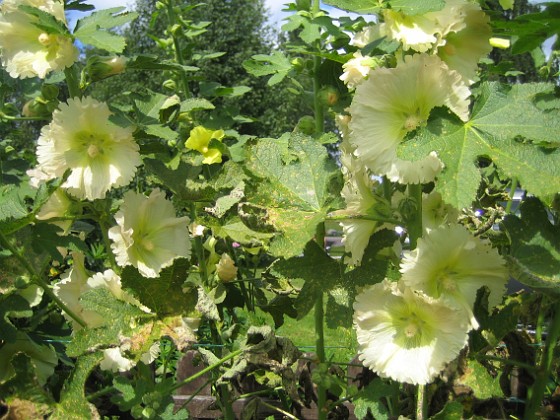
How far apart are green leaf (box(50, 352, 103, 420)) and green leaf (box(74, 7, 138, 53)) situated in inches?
22.2

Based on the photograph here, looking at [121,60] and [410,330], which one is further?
[121,60]

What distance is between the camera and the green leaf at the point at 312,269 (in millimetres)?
1125

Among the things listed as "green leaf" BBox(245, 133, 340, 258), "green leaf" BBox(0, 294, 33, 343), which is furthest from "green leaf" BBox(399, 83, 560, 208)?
"green leaf" BBox(0, 294, 33, 343)

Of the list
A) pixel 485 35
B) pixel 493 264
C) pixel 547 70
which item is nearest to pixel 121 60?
pixel 485 35

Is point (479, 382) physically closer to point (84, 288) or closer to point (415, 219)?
point (415, 219)

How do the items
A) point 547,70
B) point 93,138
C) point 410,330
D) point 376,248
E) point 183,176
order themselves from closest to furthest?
point 410,330 → point 376,248 → point 93,138 → point 183,176 → point 547,70

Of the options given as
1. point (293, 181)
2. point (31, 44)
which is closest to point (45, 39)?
point (31, 44)

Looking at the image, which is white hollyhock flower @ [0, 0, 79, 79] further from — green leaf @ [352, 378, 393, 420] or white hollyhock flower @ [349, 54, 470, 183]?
green leaf @ [352, 378, 393, 420]

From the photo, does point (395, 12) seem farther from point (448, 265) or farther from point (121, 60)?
point (121, 60)

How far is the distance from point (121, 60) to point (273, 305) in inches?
24.9

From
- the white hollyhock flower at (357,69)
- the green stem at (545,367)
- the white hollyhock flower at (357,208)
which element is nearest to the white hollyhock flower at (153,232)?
the white hollyhock flower at (357,208)

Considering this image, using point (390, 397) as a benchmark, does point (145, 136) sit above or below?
above

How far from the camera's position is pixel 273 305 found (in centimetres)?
150

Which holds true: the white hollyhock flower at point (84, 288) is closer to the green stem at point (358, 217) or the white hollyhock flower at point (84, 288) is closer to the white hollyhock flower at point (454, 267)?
Answer: the green stem at point (358, 217)
